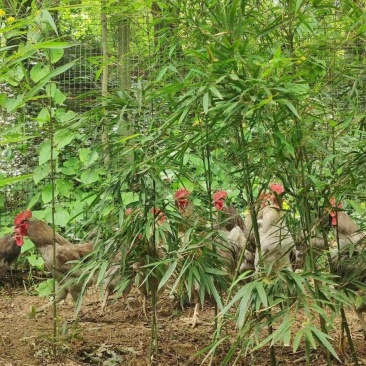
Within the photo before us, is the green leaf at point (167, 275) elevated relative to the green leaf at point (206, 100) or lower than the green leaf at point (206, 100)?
lower

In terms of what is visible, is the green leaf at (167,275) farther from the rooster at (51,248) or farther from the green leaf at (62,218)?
the green leaf at (62,218)

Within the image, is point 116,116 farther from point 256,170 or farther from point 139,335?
point 139,335

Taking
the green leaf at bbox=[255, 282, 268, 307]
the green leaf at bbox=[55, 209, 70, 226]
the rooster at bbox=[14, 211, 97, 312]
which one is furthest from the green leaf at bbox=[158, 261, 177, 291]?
the green leaf at bbox=[55, 209, 70, 226]

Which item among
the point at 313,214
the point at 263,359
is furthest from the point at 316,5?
the point at 263,359

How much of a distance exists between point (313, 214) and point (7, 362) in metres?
1.65

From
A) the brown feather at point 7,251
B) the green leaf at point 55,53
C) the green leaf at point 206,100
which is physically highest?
the green leaf at point 55,53

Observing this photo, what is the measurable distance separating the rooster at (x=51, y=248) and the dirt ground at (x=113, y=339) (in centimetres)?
23

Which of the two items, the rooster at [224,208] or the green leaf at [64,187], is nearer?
the rooster at [224,208]

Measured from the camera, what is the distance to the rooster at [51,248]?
3.48 meters

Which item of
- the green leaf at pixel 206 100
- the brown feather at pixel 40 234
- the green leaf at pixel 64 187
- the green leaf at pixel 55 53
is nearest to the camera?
Answer: the green leaf at pixel 206 100

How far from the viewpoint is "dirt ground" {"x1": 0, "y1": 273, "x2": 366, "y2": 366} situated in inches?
110

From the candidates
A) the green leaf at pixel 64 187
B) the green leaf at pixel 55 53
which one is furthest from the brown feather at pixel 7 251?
the green leaf at pixel 55 53

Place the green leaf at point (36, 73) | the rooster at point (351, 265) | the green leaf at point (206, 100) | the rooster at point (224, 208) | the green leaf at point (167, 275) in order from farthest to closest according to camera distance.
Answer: the green leaf at point (36, 73) < the rooster at point (224, 208) < the rooster at point (351, 265) < the green leaf at point (167, 275) < the green leaf at point (206, 100)

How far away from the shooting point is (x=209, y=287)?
2.23m
